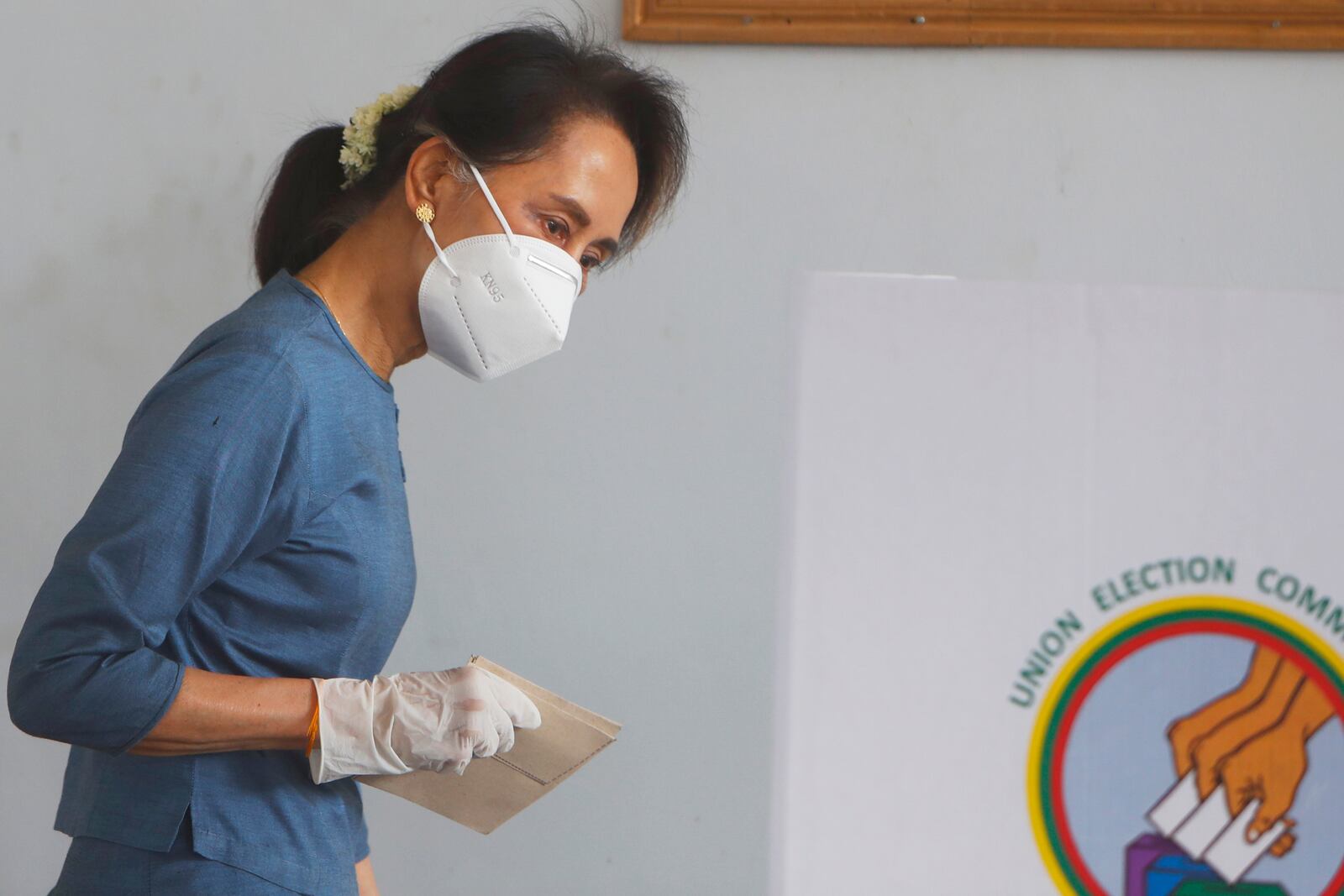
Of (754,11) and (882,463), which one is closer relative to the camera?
(882,463)

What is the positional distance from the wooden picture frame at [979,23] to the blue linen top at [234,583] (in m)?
0.58

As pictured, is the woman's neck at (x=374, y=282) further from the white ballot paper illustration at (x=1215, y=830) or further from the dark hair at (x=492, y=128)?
the white ballot paper illustration at (x=1215, y=830)

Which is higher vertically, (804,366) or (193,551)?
(804,366)

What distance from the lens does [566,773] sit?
819 mm

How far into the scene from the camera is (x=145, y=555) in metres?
0.65

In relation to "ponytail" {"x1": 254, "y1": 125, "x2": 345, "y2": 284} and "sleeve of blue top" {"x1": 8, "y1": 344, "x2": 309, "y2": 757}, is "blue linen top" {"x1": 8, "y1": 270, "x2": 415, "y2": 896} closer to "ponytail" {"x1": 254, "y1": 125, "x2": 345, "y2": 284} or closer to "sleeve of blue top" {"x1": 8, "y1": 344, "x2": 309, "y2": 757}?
"sleeve of blue top" {"x1": 8, "y1": 344, "x2": 309, "y2": 757}

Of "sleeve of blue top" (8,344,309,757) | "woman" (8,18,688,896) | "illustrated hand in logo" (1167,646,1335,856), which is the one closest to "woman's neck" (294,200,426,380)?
"woman" (8,18,688,896)

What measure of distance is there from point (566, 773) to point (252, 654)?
0.22m

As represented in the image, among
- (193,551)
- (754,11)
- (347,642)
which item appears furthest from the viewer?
(754,11)

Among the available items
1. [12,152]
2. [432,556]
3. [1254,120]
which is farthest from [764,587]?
[12,152]

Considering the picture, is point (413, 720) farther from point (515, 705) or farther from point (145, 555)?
point (145, 555)

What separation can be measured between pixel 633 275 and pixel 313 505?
59cm

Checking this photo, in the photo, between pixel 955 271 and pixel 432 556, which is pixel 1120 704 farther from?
pixel 432 556

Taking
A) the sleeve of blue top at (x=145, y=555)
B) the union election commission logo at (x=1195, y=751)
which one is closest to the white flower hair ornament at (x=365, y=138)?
the sleeve of blue top at (x=145, y=555)
